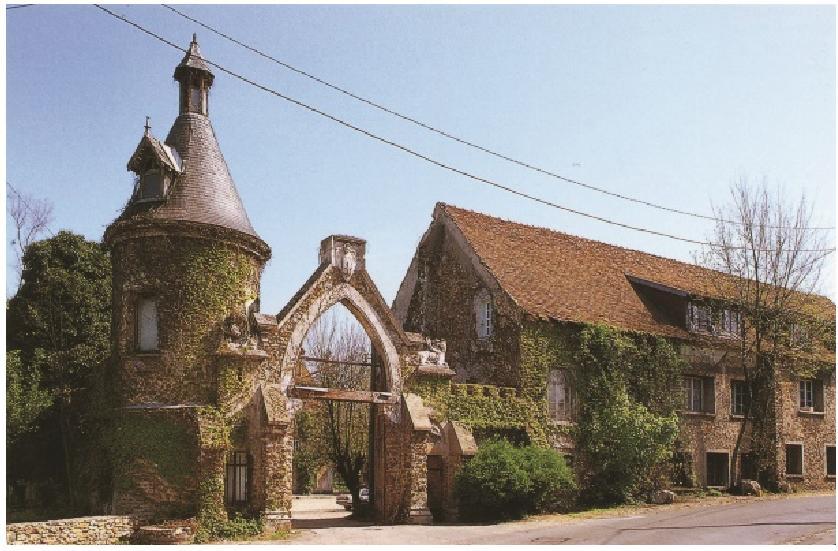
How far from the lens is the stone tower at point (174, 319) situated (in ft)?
68.8

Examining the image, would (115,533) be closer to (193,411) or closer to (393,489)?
(193,411)

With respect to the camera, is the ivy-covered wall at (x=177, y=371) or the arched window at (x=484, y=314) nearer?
the ivy-covered wall at (x=177, y=371)

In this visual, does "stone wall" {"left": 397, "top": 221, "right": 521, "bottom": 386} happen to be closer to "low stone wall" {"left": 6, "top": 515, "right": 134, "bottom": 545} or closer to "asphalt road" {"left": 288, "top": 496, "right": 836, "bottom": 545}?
"asphalt road" {"left": 288, "top": 496, "right": 836, "bottom": 545}

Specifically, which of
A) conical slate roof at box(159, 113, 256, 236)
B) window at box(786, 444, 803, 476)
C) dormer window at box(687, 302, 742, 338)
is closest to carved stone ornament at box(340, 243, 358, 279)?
conical slate roof at box(159, 113, 256, 236)

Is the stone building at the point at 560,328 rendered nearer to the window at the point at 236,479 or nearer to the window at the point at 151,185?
Answer: the window at the point at 236,479

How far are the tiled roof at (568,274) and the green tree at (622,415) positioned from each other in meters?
0.99

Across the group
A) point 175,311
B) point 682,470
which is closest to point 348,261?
point 175,311

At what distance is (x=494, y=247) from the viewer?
30953 millimetres

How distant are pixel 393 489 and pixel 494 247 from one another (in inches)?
394

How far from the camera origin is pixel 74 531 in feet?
61.4

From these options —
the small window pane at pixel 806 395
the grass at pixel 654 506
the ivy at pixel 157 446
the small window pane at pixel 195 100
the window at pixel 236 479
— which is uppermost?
the small window pane at pixel 195 100

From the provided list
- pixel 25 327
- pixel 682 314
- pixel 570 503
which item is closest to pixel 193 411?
pixel 25 327

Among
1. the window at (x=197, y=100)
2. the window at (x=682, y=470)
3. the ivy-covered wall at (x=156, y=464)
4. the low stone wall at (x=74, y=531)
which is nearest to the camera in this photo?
the low stone wall at (x=74, y=531)

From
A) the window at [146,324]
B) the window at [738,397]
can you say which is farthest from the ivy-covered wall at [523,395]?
the window at [738,397]
